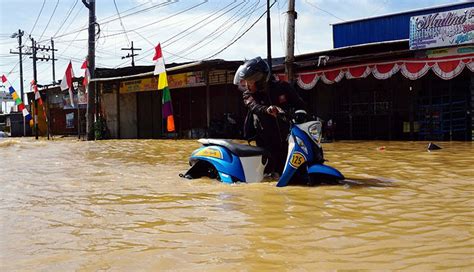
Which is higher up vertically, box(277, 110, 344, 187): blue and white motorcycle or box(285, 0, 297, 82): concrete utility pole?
box(285, 0, 297, 82): concrete utility pole

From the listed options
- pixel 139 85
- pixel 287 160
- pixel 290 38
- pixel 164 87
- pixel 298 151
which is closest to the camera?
pixel 298 151

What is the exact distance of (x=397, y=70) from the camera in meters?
13.8

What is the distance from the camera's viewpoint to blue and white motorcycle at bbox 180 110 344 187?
5117 mm

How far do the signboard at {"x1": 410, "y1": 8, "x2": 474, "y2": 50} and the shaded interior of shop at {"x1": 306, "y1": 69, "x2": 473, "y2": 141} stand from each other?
1.49 meters

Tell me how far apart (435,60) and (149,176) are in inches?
376

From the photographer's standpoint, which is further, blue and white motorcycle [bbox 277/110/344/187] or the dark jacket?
the dark jacket

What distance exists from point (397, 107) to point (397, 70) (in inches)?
87.8

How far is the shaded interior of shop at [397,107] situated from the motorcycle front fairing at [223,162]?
10.6 meters

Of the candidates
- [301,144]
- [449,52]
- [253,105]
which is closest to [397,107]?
[449,52]

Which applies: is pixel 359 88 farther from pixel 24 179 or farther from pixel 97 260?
pixel 97 260

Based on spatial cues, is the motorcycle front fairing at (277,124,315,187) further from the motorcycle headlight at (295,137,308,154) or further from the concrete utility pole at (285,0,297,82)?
the concrete utility pole at (285,0,297,82)

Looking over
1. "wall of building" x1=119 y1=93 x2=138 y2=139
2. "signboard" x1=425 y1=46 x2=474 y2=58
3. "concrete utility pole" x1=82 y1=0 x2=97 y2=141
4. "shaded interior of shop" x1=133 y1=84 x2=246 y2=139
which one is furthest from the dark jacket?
"wall of building" x1=119 y1=93 x2=138 y2=139

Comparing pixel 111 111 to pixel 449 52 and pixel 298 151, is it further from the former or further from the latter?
pixel 298 151

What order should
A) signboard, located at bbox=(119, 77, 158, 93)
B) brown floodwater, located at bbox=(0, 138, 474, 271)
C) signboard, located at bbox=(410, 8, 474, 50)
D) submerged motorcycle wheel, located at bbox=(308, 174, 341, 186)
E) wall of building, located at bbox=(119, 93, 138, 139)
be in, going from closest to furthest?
1. brown floodwater, located at bbox=(0, 138, 474, 271)
2. submerged motorcycle wheel, located at bbox=(308, 174, 341, 186)
3. signboard, located at bbox=(410, 8, 474, 50)
4. signboard, located at bbox=(119, 77, 158, 93)
5. wall of building, located at bbox=(119, 93, 138, 139)
